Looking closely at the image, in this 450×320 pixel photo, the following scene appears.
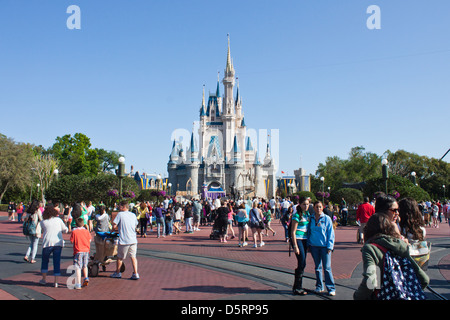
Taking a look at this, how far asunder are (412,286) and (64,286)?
6.40m

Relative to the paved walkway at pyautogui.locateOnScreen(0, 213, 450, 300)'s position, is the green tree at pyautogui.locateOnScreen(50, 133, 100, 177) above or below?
above

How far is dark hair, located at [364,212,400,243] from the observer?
3848mm

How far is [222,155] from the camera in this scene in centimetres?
9712

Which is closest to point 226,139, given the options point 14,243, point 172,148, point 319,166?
point 172,148

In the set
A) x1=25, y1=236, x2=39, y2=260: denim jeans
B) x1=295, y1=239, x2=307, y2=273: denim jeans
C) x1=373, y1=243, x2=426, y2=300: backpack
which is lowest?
x1=25, y1=236, x2=39, y2=260: denim jeans

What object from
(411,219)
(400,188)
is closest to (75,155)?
(400,188)

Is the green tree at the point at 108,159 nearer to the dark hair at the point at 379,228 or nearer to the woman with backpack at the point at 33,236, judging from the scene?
the woman with backpack at the point at 33,236

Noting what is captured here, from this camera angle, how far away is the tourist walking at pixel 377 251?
12.0ft

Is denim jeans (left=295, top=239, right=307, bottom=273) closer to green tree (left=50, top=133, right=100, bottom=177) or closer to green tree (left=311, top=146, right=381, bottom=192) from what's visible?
green tree (left=50, top=133, right=100, bottom=177)

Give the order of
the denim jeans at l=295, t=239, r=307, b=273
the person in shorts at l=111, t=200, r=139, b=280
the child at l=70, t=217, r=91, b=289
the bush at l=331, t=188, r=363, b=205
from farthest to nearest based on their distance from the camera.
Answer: the bush at l=331, t=188, r=363, b=205 < the person in shorts at l=111, t=200, r=139, b=280 < the child at l=70, t=217, r=91, b=289 < the denim jeans at l=295, t=239, r=307, b=273

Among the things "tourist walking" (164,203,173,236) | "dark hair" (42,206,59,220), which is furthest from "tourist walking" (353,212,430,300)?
"tourist walking" (164,203,173,236)

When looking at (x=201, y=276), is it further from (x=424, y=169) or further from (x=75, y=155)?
(x=424, y=169)
